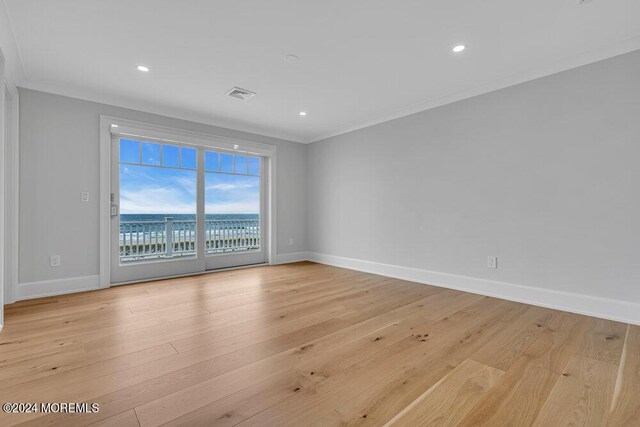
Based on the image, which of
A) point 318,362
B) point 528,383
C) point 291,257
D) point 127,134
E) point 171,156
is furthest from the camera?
point 291,257

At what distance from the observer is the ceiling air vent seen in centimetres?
335

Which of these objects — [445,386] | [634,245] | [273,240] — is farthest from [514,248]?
[273,240]

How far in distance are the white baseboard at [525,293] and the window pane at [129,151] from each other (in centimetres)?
368

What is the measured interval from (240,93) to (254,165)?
5.91 ft

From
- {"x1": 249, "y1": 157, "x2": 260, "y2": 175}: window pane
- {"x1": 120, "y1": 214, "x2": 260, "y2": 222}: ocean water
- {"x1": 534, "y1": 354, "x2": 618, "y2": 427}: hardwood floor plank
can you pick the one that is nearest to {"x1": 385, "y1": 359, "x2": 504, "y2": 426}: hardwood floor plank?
{"x1": 534, "y1": 354, "x2": 618, "y2": 427}: hardwood floor plank

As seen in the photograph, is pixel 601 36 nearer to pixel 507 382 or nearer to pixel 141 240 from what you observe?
pixel 507 382

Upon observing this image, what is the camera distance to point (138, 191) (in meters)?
3.93

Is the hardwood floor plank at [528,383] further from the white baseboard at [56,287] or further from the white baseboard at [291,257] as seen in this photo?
the white baseboard at [56,287]

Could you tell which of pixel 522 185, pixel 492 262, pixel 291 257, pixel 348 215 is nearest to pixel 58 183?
pixel 291 257

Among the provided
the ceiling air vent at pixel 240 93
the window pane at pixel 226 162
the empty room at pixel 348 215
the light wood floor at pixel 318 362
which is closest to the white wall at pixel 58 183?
the empty room at pixel 348 215

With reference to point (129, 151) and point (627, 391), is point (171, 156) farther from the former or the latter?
point (627, 391)

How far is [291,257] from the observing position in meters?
5.43

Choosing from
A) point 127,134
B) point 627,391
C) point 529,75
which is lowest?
point 627,391

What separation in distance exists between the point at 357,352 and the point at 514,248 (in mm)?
2227
